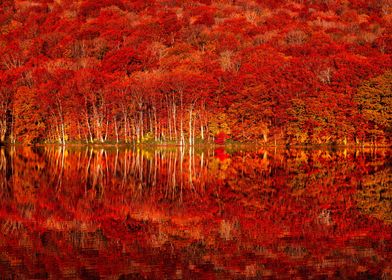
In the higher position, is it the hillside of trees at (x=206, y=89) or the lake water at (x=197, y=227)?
the lake water at (x=197, y=227)

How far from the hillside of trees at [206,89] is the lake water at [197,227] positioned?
36715mm

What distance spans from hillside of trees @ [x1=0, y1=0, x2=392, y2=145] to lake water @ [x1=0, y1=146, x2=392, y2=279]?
36715 mm

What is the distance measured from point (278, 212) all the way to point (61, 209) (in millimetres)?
6614

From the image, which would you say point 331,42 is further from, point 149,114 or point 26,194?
point 26,194

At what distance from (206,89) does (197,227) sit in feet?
167

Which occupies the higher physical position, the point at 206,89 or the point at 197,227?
the point at 197,227

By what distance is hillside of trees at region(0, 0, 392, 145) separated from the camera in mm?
61438

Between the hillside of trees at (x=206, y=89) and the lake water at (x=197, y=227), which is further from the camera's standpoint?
the hillside of trees at (x=206, y=89)

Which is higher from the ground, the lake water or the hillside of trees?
the lake water

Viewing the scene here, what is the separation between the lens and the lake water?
10758 millimetres

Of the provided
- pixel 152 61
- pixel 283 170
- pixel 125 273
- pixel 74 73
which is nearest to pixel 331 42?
pixel 152 61

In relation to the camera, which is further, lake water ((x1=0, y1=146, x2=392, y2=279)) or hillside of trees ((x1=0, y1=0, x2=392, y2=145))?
hillside of trees ((x1=0, y1=0, x2=392, y2=145))

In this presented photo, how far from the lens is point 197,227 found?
47.8ft

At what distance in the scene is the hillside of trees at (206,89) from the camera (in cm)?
6144
